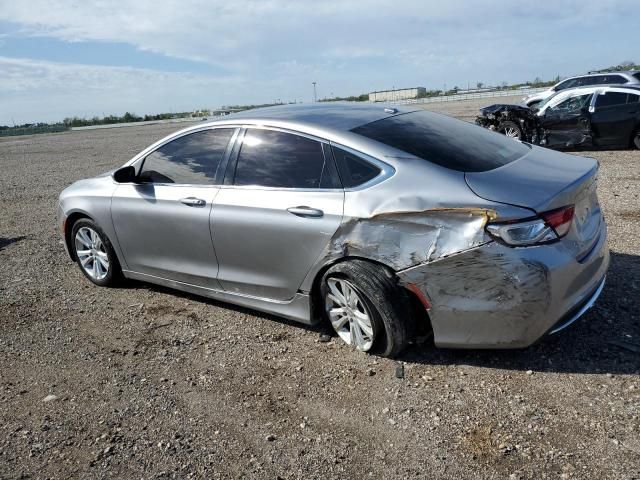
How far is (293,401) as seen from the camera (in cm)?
336

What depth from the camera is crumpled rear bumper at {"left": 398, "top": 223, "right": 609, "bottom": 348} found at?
301 cm

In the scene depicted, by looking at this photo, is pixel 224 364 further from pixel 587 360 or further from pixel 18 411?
pixel 587 360

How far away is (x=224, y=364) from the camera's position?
3.87 m

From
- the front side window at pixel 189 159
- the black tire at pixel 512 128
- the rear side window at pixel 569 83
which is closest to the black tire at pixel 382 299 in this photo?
the front side window at pixel 189 159

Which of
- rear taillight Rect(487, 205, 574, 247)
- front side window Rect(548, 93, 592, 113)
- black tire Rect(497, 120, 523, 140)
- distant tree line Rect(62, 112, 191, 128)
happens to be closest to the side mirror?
rear taillight Rect(487, 205, 574, 247)

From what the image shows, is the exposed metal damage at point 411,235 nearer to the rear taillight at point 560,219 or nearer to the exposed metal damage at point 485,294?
the exposed metal damage at point 485,294

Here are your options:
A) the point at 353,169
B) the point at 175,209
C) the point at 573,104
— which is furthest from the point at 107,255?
the point at 573,104

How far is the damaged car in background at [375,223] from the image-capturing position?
3082 millimetres

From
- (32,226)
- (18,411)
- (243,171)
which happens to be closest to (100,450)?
(18,411)

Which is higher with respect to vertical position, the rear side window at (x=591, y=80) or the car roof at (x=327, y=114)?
the car roof at (x=327, y=114)

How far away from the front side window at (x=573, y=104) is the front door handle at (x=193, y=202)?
420 inches

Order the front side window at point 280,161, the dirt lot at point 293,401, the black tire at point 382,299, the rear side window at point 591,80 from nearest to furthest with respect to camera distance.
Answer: the dirt lot at point 293,401, the black tire at point 382,299, the front side window at point 280,161, the rear side window at point 591,80

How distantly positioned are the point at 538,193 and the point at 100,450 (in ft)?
9.40

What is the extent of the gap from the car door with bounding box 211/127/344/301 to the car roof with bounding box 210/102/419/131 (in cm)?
14
